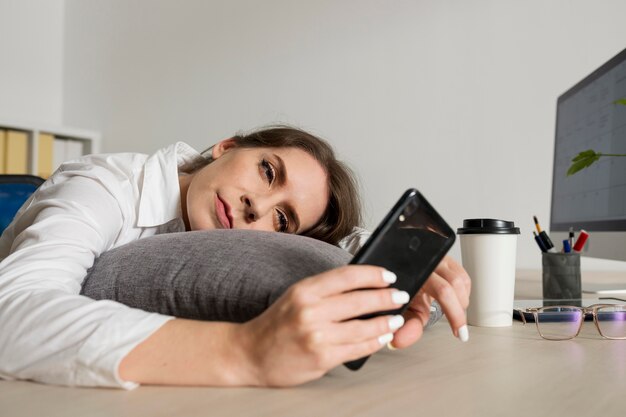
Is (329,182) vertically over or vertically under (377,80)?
under

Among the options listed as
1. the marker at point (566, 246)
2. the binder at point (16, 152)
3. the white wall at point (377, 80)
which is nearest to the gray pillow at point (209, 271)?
the marker at point (566, 246)

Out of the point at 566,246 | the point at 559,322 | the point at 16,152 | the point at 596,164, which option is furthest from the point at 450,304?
Result: the point at 16,152

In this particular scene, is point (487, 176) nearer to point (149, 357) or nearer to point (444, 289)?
point (444, 289)

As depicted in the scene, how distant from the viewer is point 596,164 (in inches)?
68.3

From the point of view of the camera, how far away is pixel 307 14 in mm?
3404

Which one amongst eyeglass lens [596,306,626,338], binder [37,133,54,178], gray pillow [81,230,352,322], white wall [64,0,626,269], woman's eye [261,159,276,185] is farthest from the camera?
binder [37,133,54,178]

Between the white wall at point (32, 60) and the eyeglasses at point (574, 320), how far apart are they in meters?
3.34

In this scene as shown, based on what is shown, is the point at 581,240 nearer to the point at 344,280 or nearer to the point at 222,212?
the point at 222,212

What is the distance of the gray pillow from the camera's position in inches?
28.0

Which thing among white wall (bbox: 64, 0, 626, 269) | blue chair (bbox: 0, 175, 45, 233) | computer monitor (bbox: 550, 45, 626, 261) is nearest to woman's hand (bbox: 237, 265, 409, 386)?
computer monitor (bbox: 550, 45, 626, 261)

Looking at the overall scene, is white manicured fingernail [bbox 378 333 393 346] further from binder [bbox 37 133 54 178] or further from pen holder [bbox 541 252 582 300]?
binder [bbox 37 133 54 178]

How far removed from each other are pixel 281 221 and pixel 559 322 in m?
0.53

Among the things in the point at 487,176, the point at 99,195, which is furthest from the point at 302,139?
the point at 487,176

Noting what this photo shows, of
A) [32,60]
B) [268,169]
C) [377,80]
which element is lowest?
[268,169]
